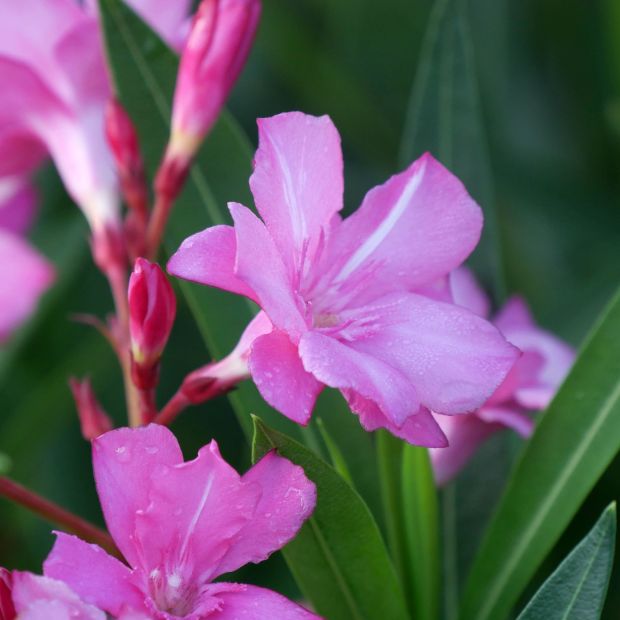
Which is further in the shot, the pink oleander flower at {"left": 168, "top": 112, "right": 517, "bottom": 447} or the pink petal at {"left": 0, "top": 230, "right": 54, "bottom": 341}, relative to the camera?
the pink petal at {"left": 0, "top": 230, "right": 54, "bottom": 341}

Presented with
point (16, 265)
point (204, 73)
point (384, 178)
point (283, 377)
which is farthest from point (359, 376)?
point (384, 178)

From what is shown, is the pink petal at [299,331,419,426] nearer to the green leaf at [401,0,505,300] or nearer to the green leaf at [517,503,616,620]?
the green leaf at [517,503,616,620]

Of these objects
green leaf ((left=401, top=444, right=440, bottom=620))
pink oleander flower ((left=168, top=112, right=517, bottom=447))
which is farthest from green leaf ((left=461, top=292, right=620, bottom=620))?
pink oleander flower ((left=168, top=112, right=517, bottom=447))

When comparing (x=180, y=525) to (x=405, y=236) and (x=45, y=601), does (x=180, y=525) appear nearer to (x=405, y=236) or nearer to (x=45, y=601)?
(x=45, y=601)

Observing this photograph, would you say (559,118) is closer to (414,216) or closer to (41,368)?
(41,368)

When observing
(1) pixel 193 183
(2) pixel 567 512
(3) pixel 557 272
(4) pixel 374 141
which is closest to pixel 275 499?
(2) pixel 567 512

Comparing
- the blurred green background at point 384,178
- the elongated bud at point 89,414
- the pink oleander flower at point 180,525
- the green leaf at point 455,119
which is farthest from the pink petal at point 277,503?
the blurred green background at point 384,178

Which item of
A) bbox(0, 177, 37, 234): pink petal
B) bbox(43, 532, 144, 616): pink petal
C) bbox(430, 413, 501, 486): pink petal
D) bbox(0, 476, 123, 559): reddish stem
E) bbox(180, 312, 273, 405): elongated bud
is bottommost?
bbox(0, 177, 37, 234): pink petal
